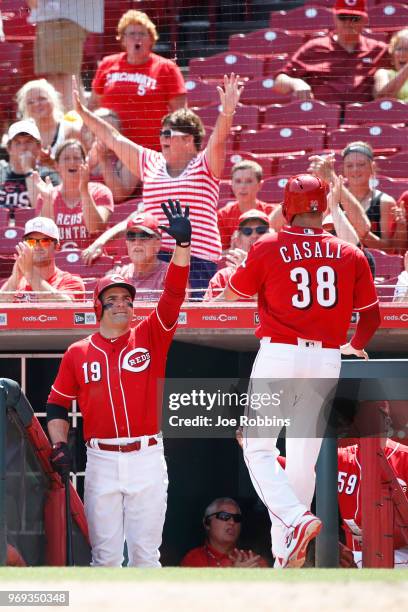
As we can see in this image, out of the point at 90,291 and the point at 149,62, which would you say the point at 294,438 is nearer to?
the point at 90,291

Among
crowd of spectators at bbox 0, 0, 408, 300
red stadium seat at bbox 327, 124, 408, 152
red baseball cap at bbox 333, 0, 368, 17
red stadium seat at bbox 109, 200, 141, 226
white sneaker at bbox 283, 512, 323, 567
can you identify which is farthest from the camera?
red baseball cap at bbox 333, 0, 368, 17

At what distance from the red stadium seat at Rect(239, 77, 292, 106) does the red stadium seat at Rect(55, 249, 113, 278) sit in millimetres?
2739

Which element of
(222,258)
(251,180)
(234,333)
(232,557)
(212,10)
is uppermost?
(212,10)

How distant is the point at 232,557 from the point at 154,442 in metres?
1.81

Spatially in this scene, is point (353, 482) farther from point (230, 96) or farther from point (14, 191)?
point (14, 191)

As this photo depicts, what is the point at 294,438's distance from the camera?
502cm

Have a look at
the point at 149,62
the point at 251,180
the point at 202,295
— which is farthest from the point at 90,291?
the point at 149,62

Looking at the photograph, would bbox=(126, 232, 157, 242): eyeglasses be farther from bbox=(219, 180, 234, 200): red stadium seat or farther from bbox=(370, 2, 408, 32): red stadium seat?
bbox=(370, 2, 408, 32): red stadium seat

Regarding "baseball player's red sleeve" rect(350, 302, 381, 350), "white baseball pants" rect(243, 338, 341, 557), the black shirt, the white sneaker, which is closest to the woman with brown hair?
the black shirt

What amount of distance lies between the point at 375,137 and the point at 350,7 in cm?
130

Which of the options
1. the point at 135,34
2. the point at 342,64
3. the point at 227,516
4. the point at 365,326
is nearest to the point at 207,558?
the point at 227,516

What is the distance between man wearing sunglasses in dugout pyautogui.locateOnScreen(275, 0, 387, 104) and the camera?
375 inches

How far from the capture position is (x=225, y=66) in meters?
10.3

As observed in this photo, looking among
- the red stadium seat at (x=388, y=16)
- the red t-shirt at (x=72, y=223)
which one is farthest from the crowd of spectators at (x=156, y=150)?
the red stadium seat at (x=388, y=16)
